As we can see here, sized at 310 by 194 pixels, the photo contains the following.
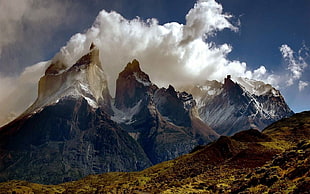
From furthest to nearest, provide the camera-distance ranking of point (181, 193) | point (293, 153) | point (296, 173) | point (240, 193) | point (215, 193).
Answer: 1. point (181, 193)
2. point (215, 193)
3. point (293, 153)
4. point (240, 193)
5. point (296, 173)

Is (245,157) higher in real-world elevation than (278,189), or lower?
higher

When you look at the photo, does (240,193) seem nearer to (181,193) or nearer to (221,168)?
(181,193)

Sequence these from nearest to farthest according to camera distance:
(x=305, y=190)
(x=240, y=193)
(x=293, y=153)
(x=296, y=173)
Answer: (x=305, y=190)
(x=296, y=173)
(x=240, y=193)
(x=293, y=153)

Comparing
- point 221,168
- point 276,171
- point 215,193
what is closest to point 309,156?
point 276,171

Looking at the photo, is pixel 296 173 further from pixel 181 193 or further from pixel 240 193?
pixel 181 193

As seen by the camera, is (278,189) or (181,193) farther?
(181,193)

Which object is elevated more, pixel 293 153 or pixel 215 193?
pixel 293 153

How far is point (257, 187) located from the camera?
76438mm

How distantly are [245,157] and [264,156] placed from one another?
11.9m

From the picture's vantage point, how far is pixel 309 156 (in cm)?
7950

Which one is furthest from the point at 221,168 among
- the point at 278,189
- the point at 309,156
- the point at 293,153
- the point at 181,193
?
the point at 278,189

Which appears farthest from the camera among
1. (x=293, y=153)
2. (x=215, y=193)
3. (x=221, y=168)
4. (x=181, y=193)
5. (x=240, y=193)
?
(x=221, y=168)

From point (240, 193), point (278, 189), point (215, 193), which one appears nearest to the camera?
point (278, 189)

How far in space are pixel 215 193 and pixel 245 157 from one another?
104 m
